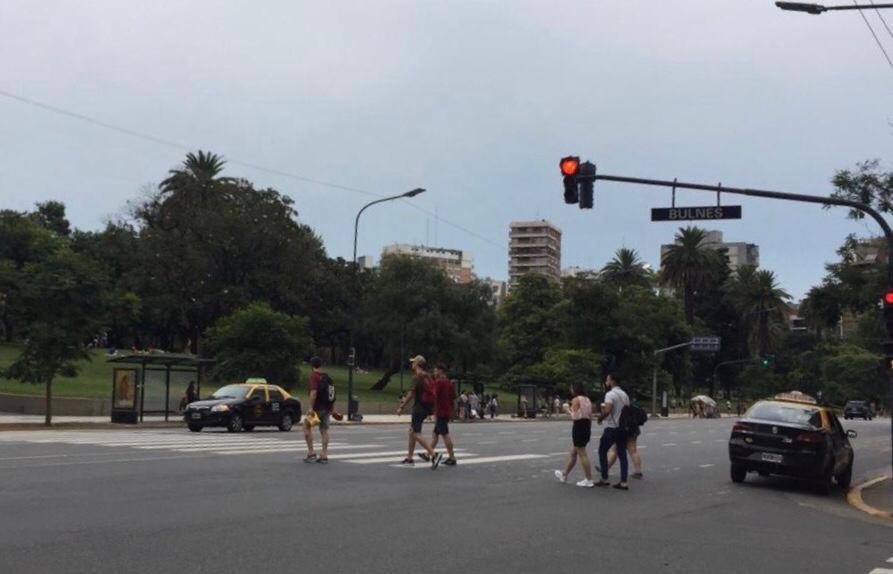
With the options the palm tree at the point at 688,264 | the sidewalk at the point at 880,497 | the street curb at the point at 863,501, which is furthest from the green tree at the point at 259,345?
the palm tree at the point at 688,264

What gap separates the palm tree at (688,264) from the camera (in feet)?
323

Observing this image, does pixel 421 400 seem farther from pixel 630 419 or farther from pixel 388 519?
pixel 388 519

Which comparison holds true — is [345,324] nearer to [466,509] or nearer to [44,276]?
[44,276]

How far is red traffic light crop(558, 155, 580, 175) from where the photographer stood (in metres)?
19.6

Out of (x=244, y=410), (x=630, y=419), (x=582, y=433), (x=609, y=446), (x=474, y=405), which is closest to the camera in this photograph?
(x=582, y=433)

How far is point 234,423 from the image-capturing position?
29438 mm

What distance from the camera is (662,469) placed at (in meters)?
20.3

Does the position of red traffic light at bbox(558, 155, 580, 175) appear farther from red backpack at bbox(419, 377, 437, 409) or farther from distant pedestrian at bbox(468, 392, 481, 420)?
distant pedestrian at bbox(468, 392, 481, 420)

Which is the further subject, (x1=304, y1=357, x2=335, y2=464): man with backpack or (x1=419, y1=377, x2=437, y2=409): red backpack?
(x1=304, y1=357, x2=335, y2=464): man with backpack

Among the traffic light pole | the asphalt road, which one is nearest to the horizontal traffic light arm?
the traffic light pole

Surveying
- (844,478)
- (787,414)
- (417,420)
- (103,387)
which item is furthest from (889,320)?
(103,387)

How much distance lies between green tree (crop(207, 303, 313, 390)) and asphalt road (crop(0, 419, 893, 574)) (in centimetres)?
3718

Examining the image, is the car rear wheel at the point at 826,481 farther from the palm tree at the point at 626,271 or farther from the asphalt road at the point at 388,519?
the palm tree at the point at 626,271

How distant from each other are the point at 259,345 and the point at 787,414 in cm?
4287
